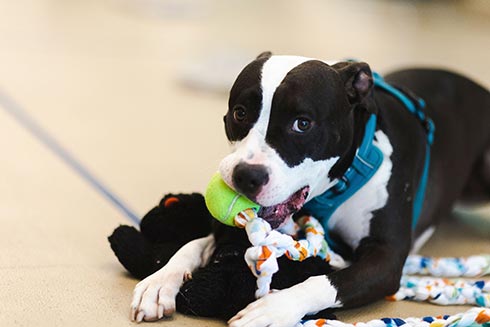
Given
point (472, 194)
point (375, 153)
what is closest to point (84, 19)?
point (472, 194)

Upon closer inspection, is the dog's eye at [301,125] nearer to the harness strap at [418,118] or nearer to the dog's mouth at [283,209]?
the dog's mouth at [283,209]

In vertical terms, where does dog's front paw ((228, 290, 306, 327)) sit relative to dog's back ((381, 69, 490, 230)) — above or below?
below

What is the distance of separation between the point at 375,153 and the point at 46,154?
4.33 ft

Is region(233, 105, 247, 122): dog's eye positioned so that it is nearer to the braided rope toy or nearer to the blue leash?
the braided rope toy

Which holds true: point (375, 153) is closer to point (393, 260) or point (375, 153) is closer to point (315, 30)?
point (393, 260)

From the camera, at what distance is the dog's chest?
1863 mm

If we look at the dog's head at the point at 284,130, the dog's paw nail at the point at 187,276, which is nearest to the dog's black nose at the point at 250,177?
the dog's head at the point at 284,130

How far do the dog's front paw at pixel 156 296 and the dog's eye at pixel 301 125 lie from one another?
390mm

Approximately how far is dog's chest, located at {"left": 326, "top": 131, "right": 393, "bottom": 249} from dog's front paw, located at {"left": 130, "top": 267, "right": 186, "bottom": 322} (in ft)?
1.45

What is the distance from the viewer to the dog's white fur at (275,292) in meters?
1.51

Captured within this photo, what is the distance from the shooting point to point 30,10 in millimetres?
5391

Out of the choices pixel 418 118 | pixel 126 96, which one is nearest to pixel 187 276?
pixel 418 118

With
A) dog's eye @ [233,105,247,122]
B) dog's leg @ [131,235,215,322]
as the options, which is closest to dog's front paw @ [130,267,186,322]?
dog's leg @ [131,235,215,322]

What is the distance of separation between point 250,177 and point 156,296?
32cm
